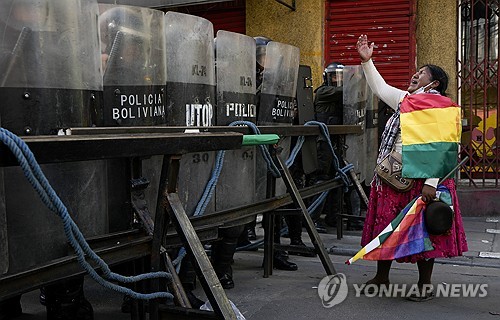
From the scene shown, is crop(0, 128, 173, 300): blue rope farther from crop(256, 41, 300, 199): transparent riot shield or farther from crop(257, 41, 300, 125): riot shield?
crop(257, 41, 300, 125): riot shield

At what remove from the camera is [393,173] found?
4.36 meters

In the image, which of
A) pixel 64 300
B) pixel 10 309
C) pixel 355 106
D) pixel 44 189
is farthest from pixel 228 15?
pixel 44 189

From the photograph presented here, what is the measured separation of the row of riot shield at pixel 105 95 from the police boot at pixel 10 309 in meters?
1.47

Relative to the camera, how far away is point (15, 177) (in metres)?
2.36

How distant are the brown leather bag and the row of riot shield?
921mm

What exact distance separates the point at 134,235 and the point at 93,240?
25 centimetres

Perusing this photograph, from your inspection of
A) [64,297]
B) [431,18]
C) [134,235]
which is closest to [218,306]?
[134,235]

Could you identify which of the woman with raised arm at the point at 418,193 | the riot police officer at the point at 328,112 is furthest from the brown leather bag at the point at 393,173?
the riot police officer at the point at 328,112

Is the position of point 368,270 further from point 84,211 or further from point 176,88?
point 84,211

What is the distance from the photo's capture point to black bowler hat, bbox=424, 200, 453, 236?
408 cm

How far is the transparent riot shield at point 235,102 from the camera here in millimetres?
4051

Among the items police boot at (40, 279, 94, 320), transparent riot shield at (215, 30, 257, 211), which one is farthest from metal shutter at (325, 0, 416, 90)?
police boot at (40, 279, 94, 320)

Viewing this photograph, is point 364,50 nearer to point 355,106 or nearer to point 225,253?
point 225,253

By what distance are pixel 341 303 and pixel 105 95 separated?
2.32 meters
